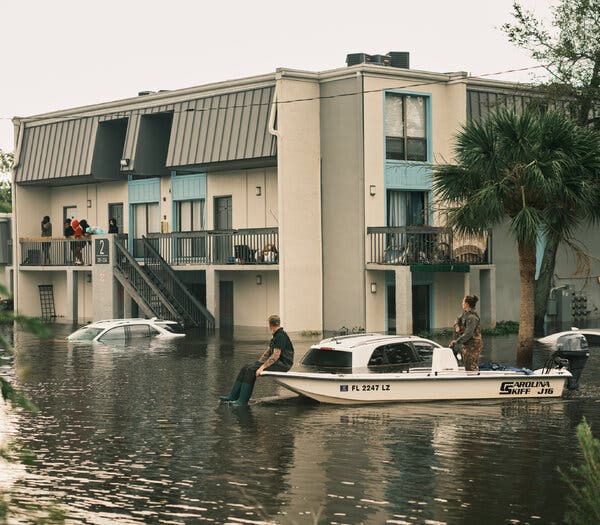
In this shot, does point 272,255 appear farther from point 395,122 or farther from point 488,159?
point 488,159

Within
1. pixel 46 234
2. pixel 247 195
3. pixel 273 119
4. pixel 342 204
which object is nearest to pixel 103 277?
pixel 46 234

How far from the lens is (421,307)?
→ 40594mm

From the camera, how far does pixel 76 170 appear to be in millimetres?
47500

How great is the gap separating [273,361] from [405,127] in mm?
20435

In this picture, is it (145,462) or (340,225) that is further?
(340,225)

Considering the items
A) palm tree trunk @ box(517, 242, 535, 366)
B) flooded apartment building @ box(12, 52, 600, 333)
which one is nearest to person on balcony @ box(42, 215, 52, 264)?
flooded apartment building @ box(12, 52, 600, 333)

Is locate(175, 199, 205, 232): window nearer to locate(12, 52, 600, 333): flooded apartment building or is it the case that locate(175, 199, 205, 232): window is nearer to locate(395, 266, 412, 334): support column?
locate(12, 52, 600, 333): flooded apartment building

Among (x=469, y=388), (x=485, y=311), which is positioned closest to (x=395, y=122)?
(x=485, y=311)

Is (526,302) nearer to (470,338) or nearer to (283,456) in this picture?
(470,338)

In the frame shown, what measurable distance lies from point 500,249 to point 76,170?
17000 mm

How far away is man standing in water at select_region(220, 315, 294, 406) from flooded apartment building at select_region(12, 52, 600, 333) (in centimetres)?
1661

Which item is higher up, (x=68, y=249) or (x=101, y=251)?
(x=68, y=249)

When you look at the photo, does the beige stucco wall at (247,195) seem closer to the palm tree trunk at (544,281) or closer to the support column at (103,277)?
the support column at (103,277)

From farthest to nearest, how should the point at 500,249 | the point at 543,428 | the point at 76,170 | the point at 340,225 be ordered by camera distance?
the point at 76,170
the point at 500,249
the point at 340,225
the point at 543,428
